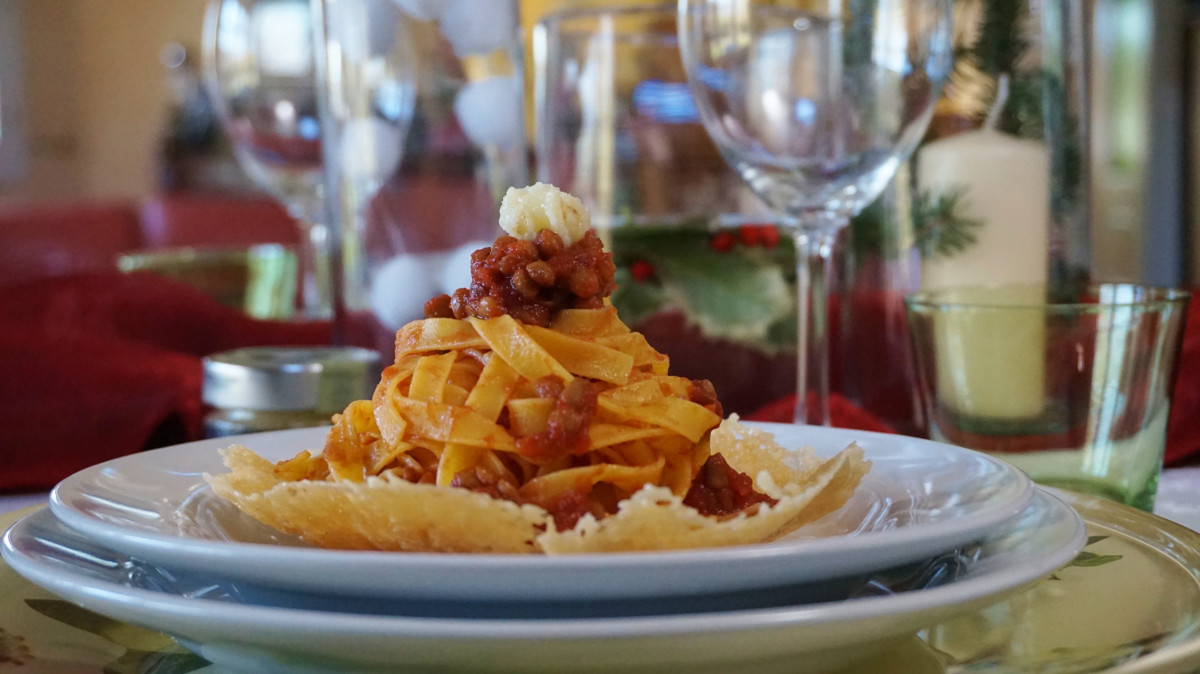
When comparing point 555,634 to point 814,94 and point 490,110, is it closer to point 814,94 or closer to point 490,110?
point 814,94

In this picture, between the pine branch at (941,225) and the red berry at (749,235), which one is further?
the red berry at (749,235)

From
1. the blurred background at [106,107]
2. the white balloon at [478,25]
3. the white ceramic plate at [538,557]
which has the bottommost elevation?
the white ceramic plate at [538,557]

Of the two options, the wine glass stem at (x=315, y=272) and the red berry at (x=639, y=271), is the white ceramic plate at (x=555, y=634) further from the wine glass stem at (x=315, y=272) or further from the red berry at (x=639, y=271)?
the wine glass stem at (x=315, y=272)

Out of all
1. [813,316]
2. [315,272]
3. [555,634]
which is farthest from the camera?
[315,272]

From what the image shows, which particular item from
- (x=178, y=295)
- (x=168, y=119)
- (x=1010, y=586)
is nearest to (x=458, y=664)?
(x=1010, y=586)

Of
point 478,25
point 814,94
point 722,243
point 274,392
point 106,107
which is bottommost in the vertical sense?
point 274,392

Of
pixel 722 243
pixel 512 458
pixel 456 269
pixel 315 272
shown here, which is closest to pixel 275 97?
pixel 315 272

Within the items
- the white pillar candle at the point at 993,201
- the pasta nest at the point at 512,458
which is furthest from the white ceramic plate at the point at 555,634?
the white pillar candle at the point at 993,201
